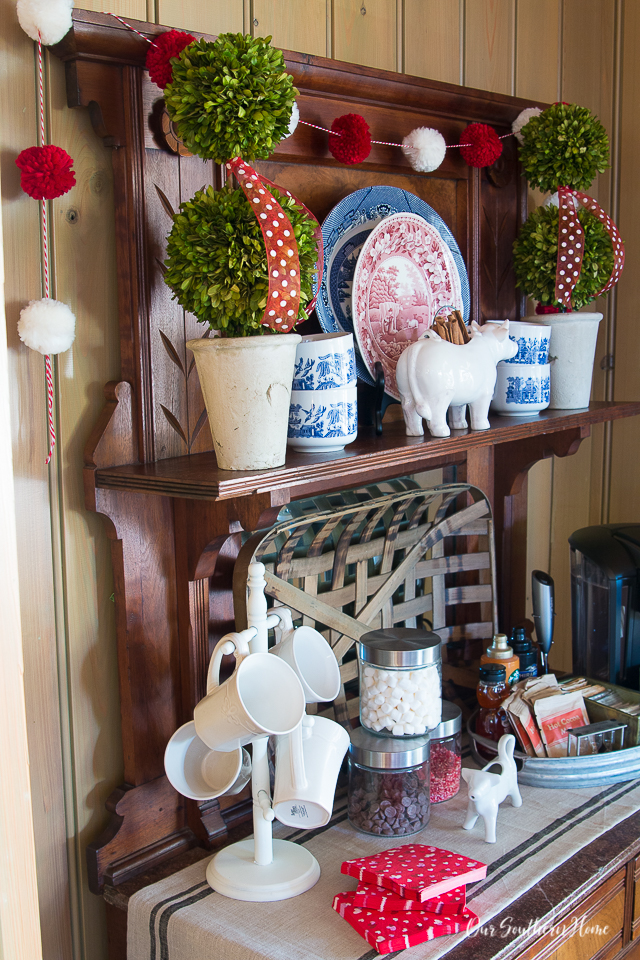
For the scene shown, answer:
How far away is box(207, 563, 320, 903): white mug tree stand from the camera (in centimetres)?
100

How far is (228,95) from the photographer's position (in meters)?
0.89

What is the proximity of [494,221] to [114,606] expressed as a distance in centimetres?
93

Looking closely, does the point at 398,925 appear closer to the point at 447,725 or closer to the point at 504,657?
the point at 447,725

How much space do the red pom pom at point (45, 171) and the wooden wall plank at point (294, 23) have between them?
44 centimetres

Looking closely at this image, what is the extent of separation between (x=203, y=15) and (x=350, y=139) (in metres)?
0.24

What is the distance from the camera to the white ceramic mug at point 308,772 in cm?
98

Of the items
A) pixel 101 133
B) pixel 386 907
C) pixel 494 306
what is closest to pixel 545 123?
pixel 494 306

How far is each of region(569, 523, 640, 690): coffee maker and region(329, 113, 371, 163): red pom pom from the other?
2.56ft

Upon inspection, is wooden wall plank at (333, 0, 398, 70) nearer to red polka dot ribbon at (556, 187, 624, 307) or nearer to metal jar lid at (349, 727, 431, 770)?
red polka dot ribbon at (556, 187, 624, 307)

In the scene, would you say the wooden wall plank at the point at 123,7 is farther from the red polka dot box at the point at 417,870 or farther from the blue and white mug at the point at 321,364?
the red polka dot box at the point at 417,870

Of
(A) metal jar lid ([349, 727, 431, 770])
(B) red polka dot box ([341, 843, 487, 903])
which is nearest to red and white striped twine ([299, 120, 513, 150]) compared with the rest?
(A) metal jar lid ([349, 727, 431, 770])

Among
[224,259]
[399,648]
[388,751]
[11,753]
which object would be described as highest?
[224,259]

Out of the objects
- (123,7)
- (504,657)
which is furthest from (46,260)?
(504,657)

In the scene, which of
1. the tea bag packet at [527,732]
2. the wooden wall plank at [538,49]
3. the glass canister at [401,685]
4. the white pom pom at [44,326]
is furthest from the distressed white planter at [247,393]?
the wooden wall plank at [538,49]
